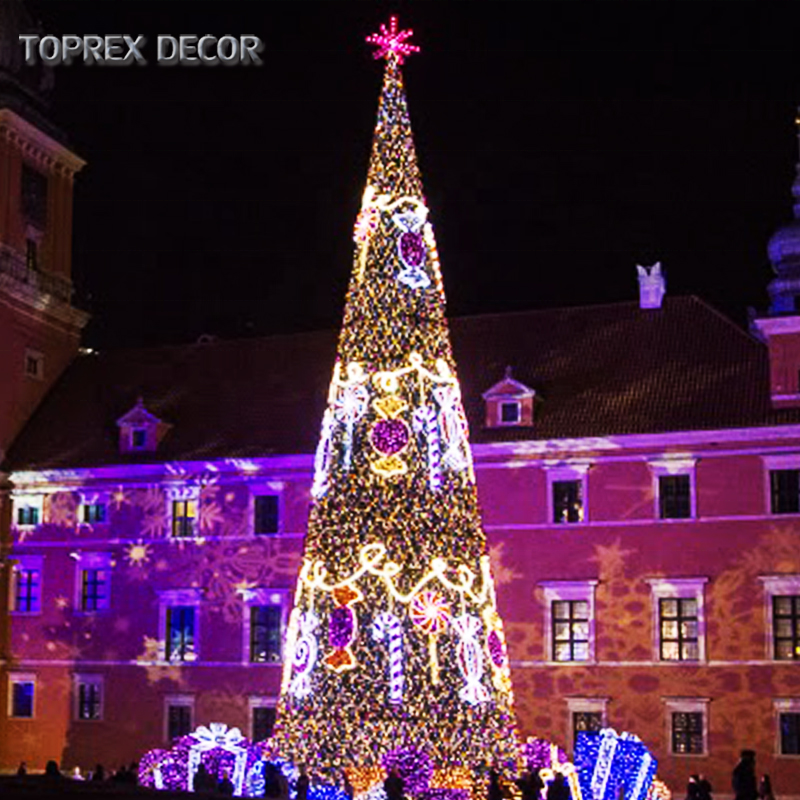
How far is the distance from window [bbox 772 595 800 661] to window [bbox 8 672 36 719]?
1898cm

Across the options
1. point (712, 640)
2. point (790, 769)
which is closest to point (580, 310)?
point (712, 640)

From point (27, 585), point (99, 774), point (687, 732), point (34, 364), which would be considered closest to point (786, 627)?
point (687, 732)

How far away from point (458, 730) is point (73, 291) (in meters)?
25.0

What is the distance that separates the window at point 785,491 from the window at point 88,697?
17.4 metres

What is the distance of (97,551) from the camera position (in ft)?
128

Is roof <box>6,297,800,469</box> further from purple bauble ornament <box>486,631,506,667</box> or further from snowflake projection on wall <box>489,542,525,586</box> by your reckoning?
purple bauble ornament <box>486,631,506,667</box>

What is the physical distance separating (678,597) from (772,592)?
6.74 ft

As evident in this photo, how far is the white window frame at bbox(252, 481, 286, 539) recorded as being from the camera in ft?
121

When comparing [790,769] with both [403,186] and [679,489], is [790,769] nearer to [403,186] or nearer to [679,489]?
[679,489]

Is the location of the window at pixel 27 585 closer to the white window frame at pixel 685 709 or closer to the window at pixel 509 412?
the window at pixel 509 412

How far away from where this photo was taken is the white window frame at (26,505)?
1575 inches

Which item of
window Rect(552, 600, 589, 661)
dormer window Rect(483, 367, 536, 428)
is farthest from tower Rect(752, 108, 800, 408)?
window Rect(552, 600, 589, 661)

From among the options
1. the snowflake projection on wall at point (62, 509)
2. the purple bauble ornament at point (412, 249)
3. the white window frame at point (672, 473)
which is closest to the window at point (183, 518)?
the snowflake projection on wall at point (62, 509)

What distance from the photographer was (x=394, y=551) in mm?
22656
